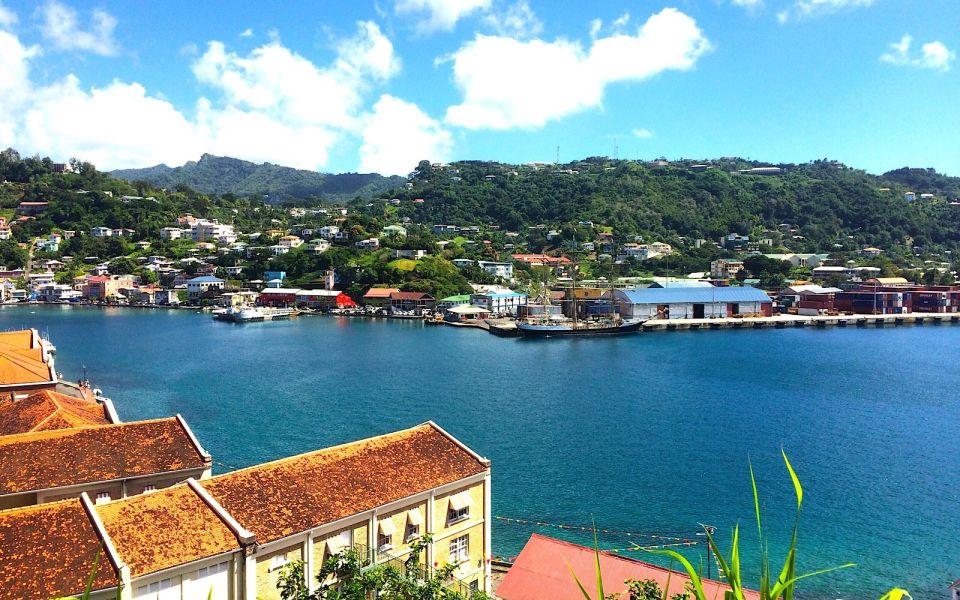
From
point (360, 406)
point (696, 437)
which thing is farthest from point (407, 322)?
point (696, 437)

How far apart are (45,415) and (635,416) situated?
16326 millimetres

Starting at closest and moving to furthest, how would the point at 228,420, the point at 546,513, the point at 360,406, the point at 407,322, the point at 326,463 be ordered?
the point at 326,463
the point at 546,513
the point at 228,420
the point at 360,406
the point at 407,322

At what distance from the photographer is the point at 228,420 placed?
800 inches

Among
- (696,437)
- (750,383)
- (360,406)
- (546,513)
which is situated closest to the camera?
(546,513)

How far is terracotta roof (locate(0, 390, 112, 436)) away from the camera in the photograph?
11.1m

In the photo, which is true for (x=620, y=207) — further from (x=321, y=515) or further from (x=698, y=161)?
(x=321, y=515)

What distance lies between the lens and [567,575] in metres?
9.04

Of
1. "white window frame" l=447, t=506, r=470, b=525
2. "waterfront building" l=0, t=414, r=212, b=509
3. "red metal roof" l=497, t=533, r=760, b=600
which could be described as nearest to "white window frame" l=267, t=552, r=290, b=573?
"white window frame" l=447, t=506, r=470, b=525

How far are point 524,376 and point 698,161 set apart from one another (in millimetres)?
127217

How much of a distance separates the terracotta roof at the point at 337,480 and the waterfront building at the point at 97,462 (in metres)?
1.79

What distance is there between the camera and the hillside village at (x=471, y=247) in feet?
191

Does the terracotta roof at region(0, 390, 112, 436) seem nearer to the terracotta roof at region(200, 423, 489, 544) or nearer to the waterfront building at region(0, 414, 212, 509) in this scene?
the waterfront building at region(0, 414, 212, 509)

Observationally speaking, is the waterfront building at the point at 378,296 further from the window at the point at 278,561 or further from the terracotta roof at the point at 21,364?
the window at the point at 278,561

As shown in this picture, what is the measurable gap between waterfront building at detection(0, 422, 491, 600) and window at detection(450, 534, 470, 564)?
0.07 ft
